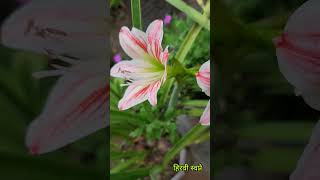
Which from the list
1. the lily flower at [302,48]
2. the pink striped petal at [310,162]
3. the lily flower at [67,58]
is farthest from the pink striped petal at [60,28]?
the pink striped petal at [310,162]

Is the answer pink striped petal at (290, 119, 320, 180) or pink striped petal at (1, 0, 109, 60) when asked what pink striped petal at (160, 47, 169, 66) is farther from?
pink striped petal at (290, 119, 320, 180)

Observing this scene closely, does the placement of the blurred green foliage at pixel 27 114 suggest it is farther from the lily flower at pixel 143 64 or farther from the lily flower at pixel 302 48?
the lily flower at pixel 302 48

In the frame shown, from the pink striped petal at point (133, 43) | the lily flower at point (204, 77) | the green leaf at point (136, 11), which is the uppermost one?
the green leaf at point (136, 11)

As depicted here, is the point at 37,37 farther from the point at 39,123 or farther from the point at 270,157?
the point at 270,157

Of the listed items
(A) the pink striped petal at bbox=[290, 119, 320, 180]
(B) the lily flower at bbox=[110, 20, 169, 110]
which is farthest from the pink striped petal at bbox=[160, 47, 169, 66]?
(A) the pink striped petal at bbox=[290, 119, 320, 180]

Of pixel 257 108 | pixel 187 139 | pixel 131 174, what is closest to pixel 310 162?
pixel 257 108

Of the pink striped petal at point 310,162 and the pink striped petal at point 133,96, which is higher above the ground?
the pink striped petal at point 133,96

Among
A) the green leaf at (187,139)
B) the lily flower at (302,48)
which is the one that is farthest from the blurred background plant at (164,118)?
the lily flower at (302,48)
